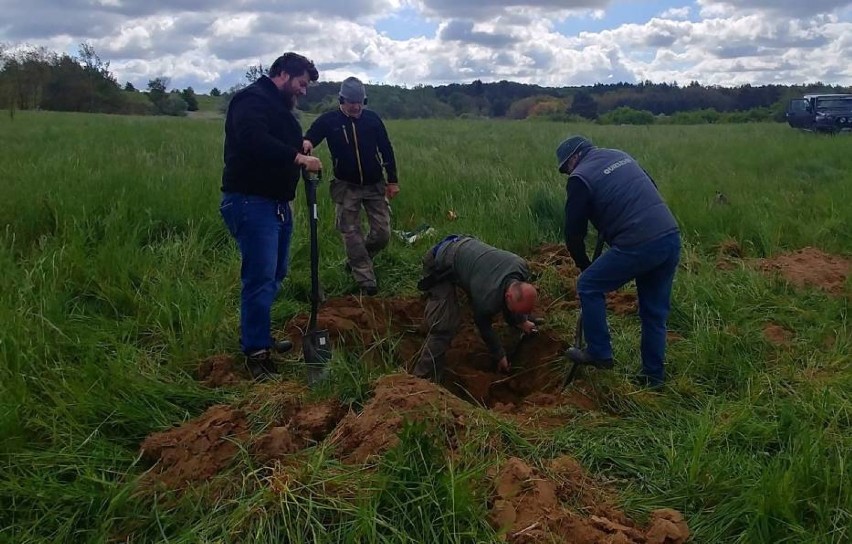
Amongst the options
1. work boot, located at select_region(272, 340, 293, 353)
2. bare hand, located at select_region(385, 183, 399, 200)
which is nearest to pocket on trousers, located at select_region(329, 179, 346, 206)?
bare hand, located at select_region(385, 183, 399, 200)

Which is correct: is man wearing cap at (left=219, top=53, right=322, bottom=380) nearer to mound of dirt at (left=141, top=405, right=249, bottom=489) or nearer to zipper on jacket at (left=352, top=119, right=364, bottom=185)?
mound of dirt at (left=141, top=405, right=249, bottom=489)

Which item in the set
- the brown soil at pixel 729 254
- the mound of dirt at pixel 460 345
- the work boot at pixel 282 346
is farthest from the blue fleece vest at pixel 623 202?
the brown soil at pixel 729 254

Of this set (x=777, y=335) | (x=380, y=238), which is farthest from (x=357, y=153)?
(x=777, y=335)

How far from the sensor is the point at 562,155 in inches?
178

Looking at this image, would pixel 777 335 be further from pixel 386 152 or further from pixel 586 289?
pixel 386 152

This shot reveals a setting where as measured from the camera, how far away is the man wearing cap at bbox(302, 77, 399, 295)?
5.88 meters

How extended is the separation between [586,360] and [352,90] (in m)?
2.91

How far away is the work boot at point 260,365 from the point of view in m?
4.31

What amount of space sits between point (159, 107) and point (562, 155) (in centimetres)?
5288

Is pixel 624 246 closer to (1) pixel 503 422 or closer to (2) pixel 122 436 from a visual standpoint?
(1) pixel 503 422

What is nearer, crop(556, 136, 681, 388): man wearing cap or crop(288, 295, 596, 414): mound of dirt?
crop(556, 136, 681, 388): man wearing cap

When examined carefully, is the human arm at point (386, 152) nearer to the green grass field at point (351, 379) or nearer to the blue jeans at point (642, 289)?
the green grass field at point (351, 379)

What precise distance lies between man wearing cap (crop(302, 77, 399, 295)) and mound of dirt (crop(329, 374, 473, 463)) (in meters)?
2.50

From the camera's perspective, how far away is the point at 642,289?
4555 mm
